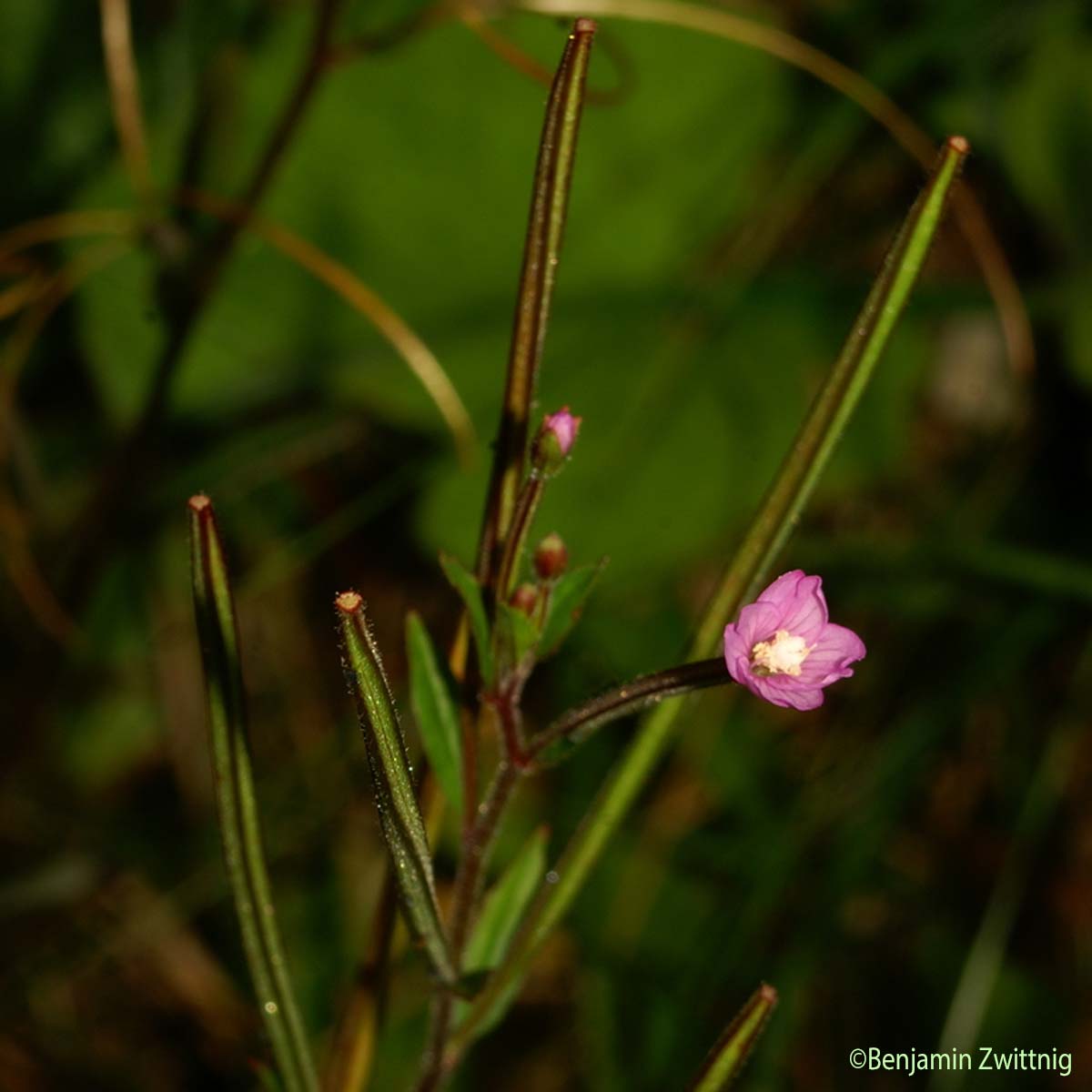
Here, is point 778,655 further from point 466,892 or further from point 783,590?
point 466,892

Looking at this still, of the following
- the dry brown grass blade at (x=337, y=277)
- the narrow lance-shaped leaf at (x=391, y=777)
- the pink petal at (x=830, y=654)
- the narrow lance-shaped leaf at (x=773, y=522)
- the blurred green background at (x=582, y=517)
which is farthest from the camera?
the blurred green background at (x=582, y=517)

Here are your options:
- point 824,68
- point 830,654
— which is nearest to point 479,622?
point 830,654

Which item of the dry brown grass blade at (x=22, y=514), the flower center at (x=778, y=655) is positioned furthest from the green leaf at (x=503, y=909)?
the dry brown grass blade at (x=22, y=514)

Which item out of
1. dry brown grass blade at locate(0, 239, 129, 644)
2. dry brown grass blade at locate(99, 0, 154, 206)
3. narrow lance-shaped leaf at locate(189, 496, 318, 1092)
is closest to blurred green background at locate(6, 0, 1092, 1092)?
dry brown grass blade at locate(0, 239, 129, 644)

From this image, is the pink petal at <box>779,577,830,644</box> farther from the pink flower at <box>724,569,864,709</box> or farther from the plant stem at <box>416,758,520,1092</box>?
the plant stem at <box>416,758,520,1092</box>

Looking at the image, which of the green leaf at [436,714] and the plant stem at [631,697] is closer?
the plant stem at [631,697]

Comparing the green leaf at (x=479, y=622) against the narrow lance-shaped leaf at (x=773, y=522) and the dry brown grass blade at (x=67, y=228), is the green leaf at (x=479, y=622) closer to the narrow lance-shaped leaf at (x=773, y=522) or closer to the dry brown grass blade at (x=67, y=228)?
the narrow lance-shaped leaf at (x=773, y=522)
